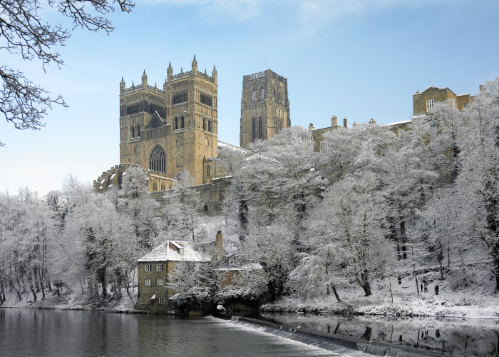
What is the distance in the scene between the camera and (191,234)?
165 feet

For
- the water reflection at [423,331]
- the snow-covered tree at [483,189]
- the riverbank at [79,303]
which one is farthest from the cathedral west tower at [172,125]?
the snow-covered tree at [483,189]

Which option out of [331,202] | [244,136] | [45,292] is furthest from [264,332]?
[244,136]

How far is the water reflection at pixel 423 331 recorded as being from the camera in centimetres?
1950

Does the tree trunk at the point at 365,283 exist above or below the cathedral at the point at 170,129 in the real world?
below

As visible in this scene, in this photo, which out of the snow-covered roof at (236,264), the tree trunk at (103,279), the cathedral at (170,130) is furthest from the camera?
the cathedral at (170,130)

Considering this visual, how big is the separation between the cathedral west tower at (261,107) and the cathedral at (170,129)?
12.7 m

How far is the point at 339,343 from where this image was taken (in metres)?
20.5

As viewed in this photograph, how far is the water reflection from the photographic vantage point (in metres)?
19.5

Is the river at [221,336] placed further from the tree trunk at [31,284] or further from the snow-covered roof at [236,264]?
the tree trunk at [31,284]

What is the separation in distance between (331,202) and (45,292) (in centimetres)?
3298

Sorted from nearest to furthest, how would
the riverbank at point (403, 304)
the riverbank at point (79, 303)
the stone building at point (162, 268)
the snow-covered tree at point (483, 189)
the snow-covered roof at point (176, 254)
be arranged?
the riverbank at point (403, 304)
the snow-covered tree at point (483, 189)
the stone building at point (162, 268)
the snow-covered roof at point (176, 254)
the riverbank at point (79, 303)

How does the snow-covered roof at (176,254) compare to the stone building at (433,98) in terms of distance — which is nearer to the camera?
the snow-covered roof at (176,254)

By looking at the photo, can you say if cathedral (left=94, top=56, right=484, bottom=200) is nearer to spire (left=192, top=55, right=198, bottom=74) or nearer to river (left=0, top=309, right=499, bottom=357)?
spire (left=192, top=55, right=198, bottom=74)

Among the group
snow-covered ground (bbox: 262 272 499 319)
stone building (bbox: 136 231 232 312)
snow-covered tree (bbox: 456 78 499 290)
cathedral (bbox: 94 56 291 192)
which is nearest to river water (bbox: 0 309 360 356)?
stone building (bbox: 136 231 232 312)
